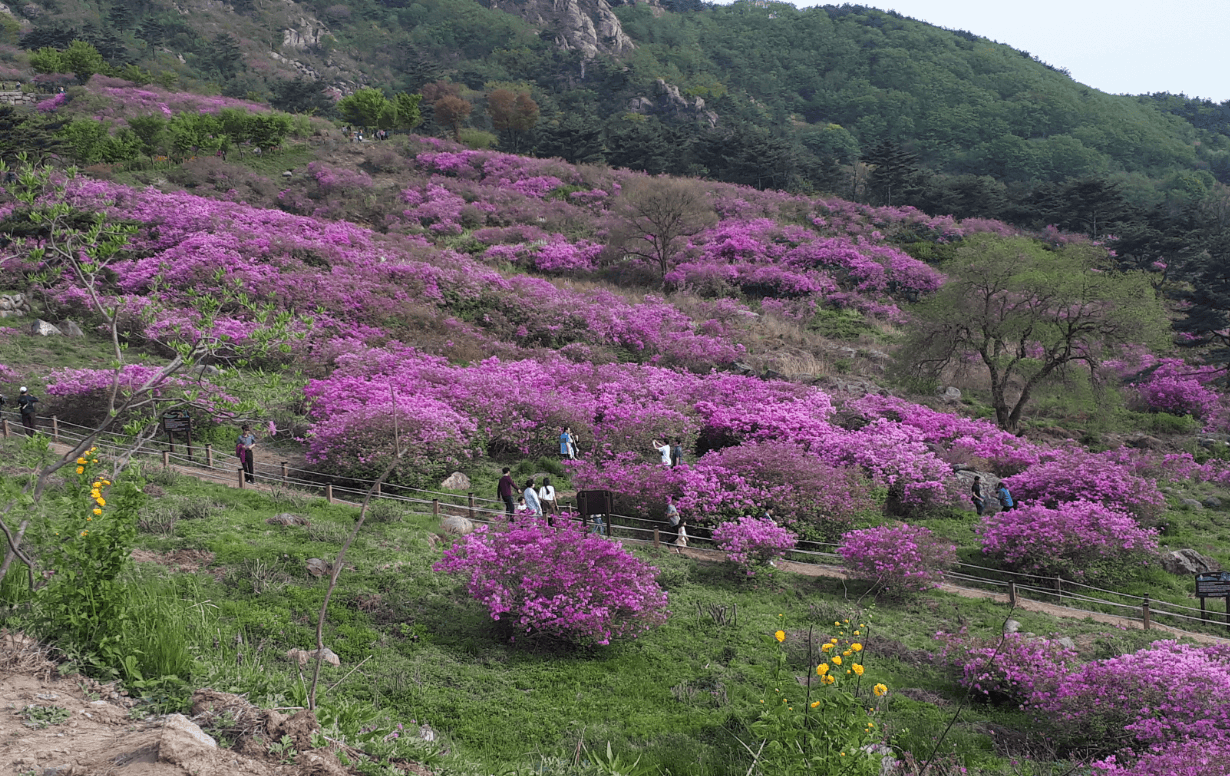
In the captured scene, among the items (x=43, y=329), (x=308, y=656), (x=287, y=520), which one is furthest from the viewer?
(x=43, y=329)

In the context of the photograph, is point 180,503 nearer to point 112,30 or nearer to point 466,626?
point 466,626

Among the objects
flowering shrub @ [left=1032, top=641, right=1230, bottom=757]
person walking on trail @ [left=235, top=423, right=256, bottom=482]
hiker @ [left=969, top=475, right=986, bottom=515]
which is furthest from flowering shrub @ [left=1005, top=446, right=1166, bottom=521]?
person walking on trail @ [left=235, top=423, right=256, bottom=482]

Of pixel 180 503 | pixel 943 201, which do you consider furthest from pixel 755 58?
pixel 180 503

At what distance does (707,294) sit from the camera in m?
39.5

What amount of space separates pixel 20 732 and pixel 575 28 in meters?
133

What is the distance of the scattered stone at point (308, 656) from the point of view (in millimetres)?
8125

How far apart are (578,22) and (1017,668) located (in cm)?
13201

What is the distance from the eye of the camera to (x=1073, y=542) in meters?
14.7

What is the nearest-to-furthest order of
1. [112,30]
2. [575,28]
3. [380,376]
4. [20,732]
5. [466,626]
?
1. [20,732]
2. [466,626]
3. [380,376]
4. [112,30]
5. [575,28]

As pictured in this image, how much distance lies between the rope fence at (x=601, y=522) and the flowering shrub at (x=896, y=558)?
Result: 107 centimetres

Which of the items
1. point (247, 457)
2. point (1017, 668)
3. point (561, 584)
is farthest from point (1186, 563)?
point (247, 457)

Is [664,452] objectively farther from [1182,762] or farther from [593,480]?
[1182,762]

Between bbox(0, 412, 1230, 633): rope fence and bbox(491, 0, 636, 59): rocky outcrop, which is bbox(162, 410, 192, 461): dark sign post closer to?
bbox(0, 412, 1230, 633): rope fence

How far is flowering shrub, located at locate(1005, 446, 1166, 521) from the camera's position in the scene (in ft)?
57.7
